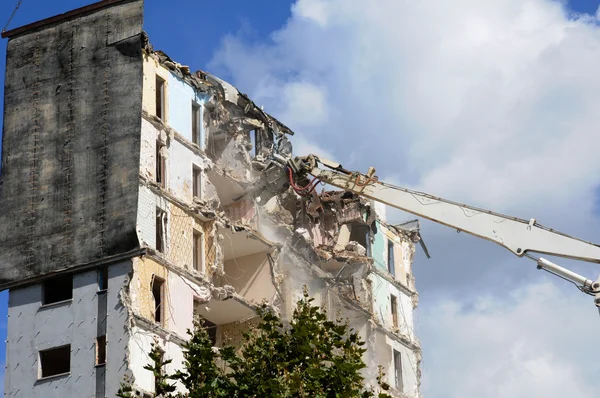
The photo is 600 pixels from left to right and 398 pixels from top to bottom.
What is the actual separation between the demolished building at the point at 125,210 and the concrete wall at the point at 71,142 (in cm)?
6

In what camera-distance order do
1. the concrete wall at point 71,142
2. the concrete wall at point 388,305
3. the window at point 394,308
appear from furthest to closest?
1. the window at point 394,308
2. the concrete wall at point 388,305
3. the concrete wall at point 71,142

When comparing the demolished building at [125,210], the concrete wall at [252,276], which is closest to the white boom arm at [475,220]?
the demolished building at [125,210]

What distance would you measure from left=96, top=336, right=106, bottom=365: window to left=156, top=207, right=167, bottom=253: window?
4.37 metres

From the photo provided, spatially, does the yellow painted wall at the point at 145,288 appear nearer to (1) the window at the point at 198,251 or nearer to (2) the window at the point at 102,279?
(2) the window at the point at 102,279

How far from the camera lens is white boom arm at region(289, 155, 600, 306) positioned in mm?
55781

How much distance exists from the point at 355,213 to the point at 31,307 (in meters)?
19.9

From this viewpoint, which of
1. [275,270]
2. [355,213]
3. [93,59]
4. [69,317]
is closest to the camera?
[69,317]

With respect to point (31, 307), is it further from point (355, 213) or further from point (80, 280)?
point (355, 213)

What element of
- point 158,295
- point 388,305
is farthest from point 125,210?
point 388,305

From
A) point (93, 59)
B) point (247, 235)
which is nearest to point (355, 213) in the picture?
point (247, 235)

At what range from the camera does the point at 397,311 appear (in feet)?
240

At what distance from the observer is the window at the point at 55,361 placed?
5447cm

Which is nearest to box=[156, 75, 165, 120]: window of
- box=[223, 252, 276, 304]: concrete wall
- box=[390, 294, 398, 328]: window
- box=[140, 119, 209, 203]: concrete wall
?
box=[140, 119, 209, 203]: concrete wall

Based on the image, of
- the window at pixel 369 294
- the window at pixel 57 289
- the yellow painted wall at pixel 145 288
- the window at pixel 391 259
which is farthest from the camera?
the window at pixel 391 259
